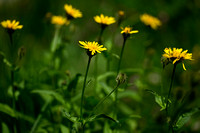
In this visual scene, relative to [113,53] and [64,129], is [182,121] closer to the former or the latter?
[64,129]

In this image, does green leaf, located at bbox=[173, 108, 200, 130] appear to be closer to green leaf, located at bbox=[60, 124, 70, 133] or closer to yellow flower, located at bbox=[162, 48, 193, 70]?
yellow flower, located at bbox=[162, 48, 193, 70]

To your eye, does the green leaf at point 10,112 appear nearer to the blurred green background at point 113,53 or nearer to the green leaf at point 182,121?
the blurred green background at point 113,53

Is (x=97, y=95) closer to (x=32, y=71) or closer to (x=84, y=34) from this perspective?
(x=32, y=71)

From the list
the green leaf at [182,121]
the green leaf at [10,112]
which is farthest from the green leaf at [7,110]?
the green leaf at [182,121]

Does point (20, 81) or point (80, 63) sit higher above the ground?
point (80, 63)

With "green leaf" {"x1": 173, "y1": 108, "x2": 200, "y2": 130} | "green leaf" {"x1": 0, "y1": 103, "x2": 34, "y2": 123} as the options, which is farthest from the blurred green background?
"green leaf" {"x1": 173, "y1": 108, "x2": 200, "y2": 130}

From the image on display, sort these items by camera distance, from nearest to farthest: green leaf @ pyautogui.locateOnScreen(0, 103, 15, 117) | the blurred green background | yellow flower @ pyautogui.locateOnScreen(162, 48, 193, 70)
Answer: yellow flower @ pyautogui.locateOnScreen(162, 48, 193, 70) → green leaf @ pyautogui.locateOnScreen(0, 103, 15, 117) → the blurred green background

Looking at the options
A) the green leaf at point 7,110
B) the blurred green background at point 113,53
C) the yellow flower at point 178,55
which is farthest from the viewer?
the blurred green background at point 113,53

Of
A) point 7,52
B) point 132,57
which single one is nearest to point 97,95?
point 7,52
